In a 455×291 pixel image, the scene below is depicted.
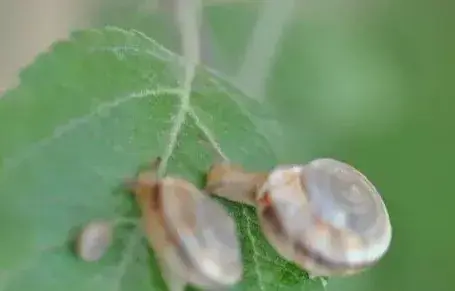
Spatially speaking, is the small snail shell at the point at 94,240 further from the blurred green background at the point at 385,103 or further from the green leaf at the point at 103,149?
the blurred green background at the point at 385,103

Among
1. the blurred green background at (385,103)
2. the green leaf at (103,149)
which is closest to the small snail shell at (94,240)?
the green leaf at (103,149)

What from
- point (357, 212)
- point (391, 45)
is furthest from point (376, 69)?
point (357, 212)

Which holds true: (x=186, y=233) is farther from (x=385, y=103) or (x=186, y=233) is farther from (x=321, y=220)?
(x=385, y=103)

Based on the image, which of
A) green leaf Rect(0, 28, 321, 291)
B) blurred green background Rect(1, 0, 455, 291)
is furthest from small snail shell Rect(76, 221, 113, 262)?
blurred green background Rect(1, 0, 455, 291)

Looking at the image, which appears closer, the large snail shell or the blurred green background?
the large snail shell

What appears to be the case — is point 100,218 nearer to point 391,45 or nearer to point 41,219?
point 41,219

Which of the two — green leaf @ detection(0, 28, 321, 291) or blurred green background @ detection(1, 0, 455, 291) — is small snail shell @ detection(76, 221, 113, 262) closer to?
green leaf @ detection(0, 28, 321, 291)
